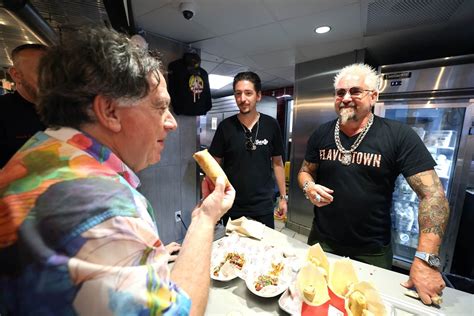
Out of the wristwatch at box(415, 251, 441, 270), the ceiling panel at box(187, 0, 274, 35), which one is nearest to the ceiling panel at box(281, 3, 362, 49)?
the ceiling panel at box(187, 0, 274, 35)

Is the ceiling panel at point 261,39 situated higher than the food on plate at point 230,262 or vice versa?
the ceiling panel at point 261,39

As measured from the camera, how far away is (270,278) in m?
0.87

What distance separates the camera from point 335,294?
0.72 meters

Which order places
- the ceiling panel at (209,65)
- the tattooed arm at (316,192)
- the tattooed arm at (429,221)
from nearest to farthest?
the tattooed arm at (429,221) → the tattooed arm at (316,192) → the ceiling panel at (209,65)

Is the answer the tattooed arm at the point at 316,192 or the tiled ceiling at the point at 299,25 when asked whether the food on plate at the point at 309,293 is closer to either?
the tattooed arm at the point at 316,192

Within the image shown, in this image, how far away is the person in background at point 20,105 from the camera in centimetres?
126

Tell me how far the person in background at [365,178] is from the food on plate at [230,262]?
55 cm

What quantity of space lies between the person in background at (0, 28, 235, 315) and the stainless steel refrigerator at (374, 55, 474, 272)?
8.26ft

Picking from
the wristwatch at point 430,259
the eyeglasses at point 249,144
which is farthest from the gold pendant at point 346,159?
the eyeglasses at point 249,144

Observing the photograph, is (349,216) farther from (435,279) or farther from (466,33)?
(466,33)

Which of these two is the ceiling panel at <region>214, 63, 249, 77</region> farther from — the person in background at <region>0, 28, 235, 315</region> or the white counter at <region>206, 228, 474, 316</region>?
the white counter at <region>206, 228, 474, 316</region>

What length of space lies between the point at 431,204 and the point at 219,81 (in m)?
3.97

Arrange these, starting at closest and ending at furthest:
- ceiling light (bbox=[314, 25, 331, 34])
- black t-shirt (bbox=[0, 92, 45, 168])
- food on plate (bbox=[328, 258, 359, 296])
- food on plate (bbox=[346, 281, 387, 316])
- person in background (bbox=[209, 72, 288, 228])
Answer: food on plate (bbox=[346, 281, 387, 316]) → food on plate (bbox=[328, 258, 359, 296]) → black t-shirt (bbox=[0, 92, 45, 168]) → person in background (bbox=[209, 72, 288, 228]) → ceiling light (bbox=[314, 25, 331, 34])

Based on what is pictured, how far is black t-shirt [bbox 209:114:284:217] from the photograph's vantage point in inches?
70.9
